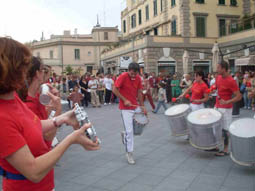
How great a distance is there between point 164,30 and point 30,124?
34.1 m

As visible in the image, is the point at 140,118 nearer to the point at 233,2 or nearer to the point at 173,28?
the point at 173,28

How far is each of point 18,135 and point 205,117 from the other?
17.1 feet

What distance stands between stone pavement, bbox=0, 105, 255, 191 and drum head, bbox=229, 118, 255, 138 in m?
0.68

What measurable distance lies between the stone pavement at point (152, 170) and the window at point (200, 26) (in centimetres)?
2586

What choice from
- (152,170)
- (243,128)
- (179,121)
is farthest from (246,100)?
(152,170)

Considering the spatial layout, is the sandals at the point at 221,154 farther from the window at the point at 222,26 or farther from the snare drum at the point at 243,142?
the window at the point at 222,26

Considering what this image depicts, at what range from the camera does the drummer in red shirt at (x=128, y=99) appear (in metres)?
5.81

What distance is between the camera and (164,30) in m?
34.4

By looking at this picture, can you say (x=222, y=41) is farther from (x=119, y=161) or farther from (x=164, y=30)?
(x=119, y=161)

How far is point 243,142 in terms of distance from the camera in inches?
196

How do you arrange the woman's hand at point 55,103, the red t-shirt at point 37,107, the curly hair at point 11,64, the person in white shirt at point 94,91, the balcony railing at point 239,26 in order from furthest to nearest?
the balcony railing at point 239,26 → the person in white shirt at point 94,91 → the red t-shirt at point 37,107 → the woman's hand at point 55,103 → the curly hair at point 11,64

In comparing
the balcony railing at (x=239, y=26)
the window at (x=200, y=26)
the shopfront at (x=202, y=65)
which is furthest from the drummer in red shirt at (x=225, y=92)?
the window at (x=200, y=26)

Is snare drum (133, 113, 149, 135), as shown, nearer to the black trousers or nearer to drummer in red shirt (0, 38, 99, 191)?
drummer in red shirt (0, 38, 99, 191)

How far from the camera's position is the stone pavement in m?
4.51
